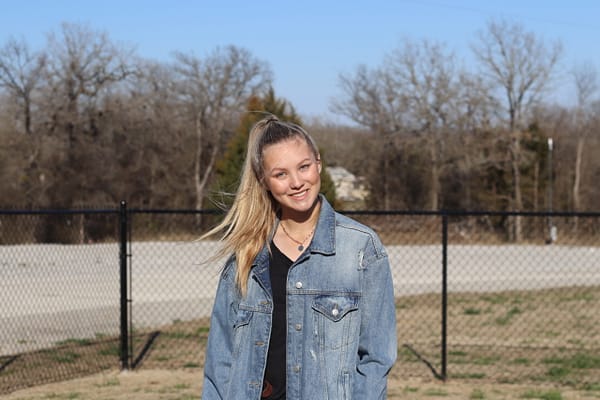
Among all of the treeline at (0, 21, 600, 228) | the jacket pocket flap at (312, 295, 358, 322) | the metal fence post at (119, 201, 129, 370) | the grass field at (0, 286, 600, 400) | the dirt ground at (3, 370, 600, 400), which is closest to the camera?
the jacket pocket flap at (312, 295, 358, 322)

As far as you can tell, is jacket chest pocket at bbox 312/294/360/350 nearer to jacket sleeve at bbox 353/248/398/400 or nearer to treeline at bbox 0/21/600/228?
jacket sleeve at bbox 353/248/398/400

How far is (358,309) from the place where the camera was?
255 centimetres

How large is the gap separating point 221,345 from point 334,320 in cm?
43

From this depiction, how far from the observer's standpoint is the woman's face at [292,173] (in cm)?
263

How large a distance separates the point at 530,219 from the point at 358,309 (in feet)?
120

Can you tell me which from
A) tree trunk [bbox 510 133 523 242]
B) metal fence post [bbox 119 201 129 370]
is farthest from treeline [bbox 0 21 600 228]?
metal fence post [bbox 119 201 129 370]

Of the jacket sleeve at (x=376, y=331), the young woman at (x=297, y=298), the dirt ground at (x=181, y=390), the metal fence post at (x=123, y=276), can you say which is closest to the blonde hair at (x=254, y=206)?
the young woman at (x=297, y=298)

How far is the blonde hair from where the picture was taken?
2645mm

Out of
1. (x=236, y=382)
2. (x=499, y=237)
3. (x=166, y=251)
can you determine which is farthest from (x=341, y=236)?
(x=499, y=237)

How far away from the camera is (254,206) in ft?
8.94

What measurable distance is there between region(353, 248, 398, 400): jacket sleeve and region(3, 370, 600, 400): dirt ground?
15.4 feet

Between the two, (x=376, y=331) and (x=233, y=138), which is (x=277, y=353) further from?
(x=233, y=138)

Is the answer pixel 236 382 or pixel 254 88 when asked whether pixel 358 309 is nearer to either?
pixel 236 382

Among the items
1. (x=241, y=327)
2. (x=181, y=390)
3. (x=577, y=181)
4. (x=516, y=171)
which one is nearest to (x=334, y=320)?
(x=241, y=327)
